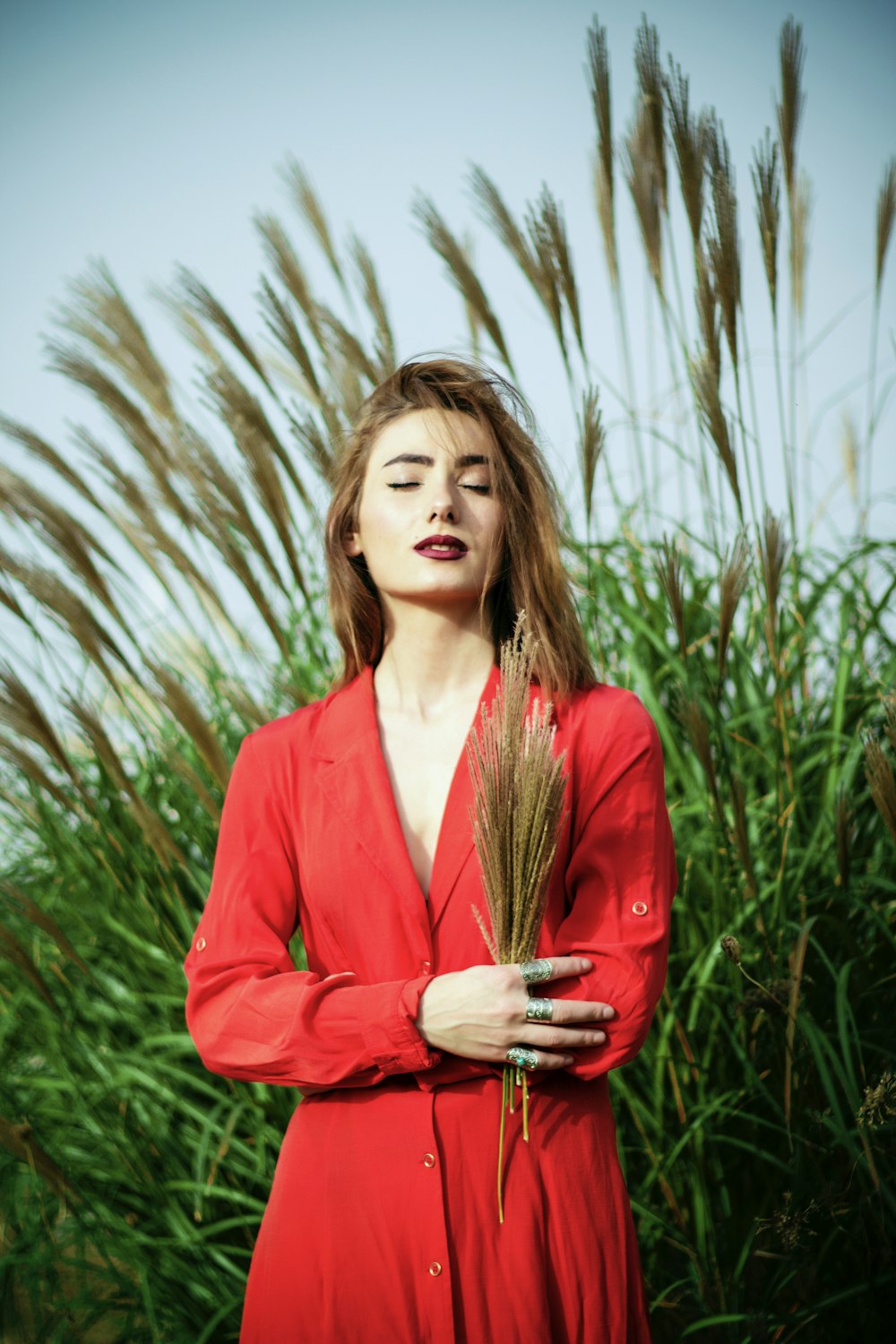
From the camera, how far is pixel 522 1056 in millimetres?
1179

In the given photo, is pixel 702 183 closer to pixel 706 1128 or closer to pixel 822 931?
pixel 822 931

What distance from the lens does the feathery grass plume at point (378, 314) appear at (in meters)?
2.30

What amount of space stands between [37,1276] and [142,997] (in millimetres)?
457

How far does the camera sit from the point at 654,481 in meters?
2.55

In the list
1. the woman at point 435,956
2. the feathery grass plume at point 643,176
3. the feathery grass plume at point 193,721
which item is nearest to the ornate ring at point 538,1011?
the woman at point 435,956

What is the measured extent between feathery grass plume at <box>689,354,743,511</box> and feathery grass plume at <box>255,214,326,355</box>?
2.45 feet

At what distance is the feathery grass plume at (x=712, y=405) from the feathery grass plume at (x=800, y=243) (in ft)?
1.79

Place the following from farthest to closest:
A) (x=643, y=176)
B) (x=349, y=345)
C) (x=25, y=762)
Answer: (x=349, y=345) → (x=643, y=176) → (x=25, y=762)

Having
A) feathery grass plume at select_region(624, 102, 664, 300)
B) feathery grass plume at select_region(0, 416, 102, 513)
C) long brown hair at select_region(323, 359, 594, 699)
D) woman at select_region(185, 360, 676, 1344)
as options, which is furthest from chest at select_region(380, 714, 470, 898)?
feathery grass plume at select_region(624, 102, 664, 300)

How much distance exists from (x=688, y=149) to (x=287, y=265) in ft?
2.52

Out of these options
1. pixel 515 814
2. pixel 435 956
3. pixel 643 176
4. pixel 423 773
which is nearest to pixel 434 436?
pixel 423 773

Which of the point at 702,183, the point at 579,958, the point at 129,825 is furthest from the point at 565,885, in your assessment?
the point at 702,183

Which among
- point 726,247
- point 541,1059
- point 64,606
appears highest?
point 726,247

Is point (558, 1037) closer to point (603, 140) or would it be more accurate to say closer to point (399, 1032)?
point (399, 1032)
